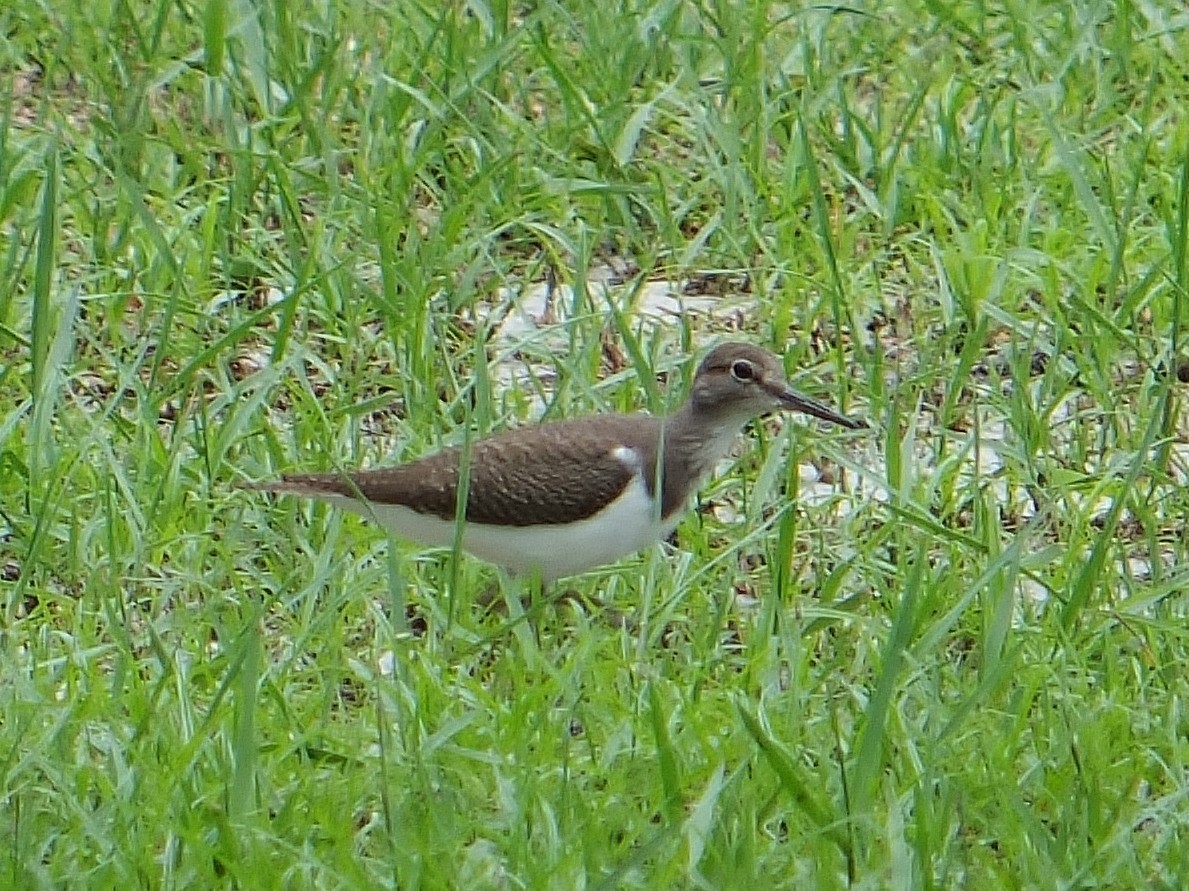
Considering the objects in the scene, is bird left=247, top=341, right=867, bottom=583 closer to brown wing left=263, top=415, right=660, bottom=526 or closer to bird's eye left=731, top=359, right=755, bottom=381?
brown wing left=263, top=415, right=660, bottom=526

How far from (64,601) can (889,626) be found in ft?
5.96

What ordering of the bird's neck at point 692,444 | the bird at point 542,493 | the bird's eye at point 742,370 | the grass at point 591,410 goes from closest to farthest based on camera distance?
1. the grass at point 591,410
2. the bird at point 542,493
3. the bird's neck at point 692,444
4. the bird's eye at point 742,370

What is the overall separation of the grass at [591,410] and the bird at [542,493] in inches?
6.0

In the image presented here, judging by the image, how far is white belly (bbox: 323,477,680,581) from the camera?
19.9 ft

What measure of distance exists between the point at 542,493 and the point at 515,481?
0.07 meters

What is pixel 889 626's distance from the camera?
19.7 feet

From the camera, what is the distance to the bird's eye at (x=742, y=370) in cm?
643

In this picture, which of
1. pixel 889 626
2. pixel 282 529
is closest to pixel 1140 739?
pixel 889 626

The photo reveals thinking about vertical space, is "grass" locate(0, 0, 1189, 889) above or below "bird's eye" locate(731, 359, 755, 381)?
below

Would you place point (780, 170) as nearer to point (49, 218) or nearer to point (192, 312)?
point (192, 312)

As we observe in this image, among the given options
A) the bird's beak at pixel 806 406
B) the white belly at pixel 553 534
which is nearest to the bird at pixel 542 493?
the white belly at pixel 553 534

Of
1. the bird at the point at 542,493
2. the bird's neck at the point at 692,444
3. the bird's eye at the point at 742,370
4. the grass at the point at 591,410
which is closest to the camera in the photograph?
the grass at the point at 591,410

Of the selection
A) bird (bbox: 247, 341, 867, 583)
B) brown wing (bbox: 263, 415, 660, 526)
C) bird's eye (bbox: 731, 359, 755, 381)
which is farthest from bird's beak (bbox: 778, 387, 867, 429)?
brown wing (bbox: 263, 415, 660, 526)

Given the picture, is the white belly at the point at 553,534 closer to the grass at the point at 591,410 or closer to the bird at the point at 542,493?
the bird at the point at 542,493
